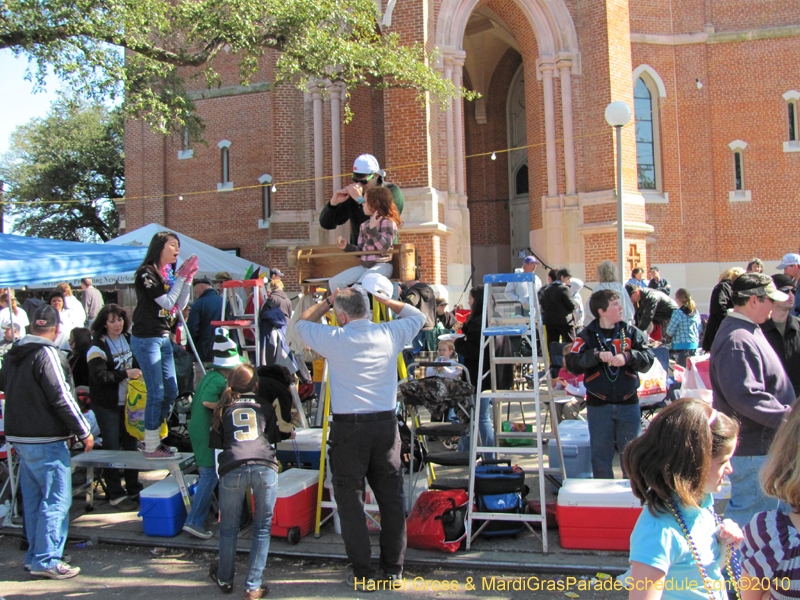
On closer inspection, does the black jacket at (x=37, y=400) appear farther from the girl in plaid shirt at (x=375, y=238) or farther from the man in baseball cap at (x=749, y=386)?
the man in baseball cap at (x=749, y=386)

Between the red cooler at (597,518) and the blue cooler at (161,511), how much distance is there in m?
3.04

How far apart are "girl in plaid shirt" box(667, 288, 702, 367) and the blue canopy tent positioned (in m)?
7.77

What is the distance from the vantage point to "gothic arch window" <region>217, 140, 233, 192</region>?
2150 centimetres

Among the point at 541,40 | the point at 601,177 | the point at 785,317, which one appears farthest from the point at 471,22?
the point at 785,317

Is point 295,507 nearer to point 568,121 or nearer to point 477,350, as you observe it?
point 477,350

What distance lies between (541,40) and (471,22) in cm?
423

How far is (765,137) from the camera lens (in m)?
18.5

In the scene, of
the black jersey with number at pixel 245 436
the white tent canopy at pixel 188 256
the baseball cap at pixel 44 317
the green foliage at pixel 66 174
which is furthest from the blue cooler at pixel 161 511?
the green foliage at pixel 66 174

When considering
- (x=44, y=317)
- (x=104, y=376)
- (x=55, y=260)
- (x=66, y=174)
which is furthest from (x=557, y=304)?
(x=66, y=174)

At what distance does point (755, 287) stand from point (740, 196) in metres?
17.0

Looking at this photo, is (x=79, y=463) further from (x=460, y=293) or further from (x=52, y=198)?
(x=52, y=198)

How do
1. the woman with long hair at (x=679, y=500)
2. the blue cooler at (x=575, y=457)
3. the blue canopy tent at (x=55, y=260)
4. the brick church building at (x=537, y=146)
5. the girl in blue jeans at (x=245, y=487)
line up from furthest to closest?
1. the brick church building at (x=537, y=146)
2. the blue canopy tent at (x=55, y=260)
3. the blue cooler at (x=575, y=457)
4. the girl in blue jeans at (x=245, y=487)
5. the woman with long hair at (x=679, y=500)

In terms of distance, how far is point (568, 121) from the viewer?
1501 centimetres

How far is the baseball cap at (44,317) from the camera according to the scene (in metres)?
4.63
